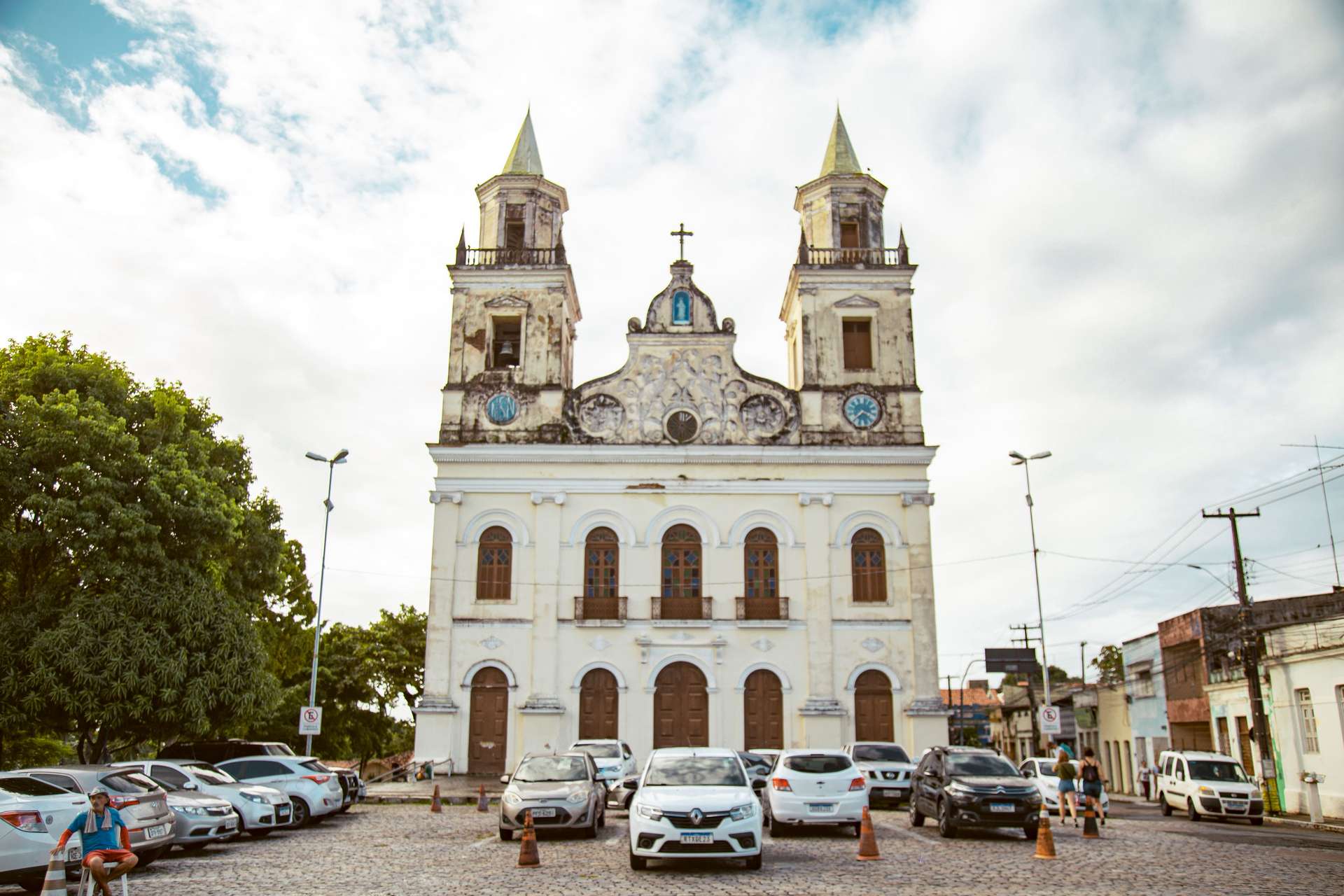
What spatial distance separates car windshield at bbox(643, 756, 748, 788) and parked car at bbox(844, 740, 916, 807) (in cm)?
733

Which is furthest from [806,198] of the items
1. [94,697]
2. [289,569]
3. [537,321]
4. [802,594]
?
→ [94,697]

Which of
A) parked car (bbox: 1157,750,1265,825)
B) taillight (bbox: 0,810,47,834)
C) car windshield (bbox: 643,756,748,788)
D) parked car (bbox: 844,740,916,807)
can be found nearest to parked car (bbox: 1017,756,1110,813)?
parked car (bbox: 1157,750,1265,825)

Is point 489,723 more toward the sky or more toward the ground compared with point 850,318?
more toward the ground

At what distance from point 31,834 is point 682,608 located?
21.1m

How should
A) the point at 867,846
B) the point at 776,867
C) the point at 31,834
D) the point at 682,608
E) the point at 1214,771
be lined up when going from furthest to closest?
the point at 682,608 → the point at 1214,771 → the point at 867,846 → the point at 776,867 → the point at 31,834

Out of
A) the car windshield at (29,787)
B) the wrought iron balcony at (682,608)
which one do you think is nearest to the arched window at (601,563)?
the wrought iron balcony at (682,608)

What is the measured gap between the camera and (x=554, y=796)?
49.5 feet

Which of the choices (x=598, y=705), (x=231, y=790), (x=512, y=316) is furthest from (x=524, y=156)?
(x=231, y=790)

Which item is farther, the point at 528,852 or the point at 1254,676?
the point at 1254,676

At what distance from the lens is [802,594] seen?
102 feet

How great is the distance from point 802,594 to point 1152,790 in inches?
568

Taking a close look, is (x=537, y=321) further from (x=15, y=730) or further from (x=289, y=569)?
(x=15, y=730)

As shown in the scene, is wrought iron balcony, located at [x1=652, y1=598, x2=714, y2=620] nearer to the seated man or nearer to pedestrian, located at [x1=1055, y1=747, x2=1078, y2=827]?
pedestrian, located at [x1=1055, y1=747, x2=1078, y2=827]

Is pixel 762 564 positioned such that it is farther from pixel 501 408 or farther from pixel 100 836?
pixel 100 836
